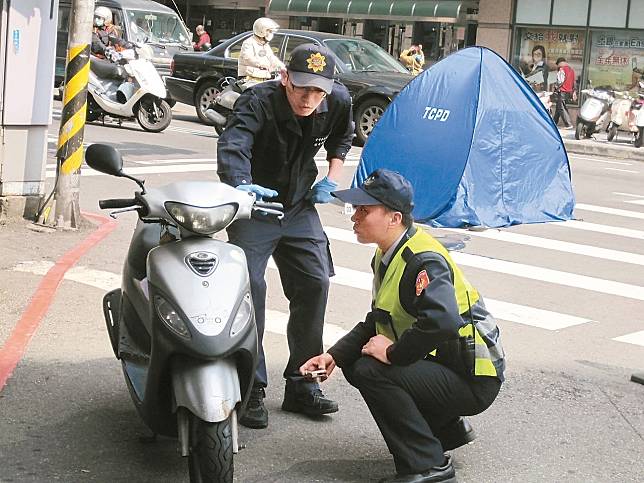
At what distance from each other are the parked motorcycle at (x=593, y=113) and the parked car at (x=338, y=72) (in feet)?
16.3

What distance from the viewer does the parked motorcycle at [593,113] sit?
22.6m

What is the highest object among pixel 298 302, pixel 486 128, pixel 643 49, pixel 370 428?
pixel 643 49

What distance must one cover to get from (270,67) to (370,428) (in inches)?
447

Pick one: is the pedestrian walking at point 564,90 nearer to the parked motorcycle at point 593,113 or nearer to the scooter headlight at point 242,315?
the parked motorcycle at point 593,113

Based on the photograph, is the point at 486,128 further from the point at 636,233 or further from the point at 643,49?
the point at 643,49

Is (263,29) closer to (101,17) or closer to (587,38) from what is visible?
(101,17)

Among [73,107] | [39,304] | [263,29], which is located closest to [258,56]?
[263,29]

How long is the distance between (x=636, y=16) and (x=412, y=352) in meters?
23.3

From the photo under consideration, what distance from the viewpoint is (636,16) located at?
2606cm

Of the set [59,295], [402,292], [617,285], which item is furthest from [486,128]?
[402,292]

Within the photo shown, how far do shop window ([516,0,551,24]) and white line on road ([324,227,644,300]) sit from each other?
736 inches

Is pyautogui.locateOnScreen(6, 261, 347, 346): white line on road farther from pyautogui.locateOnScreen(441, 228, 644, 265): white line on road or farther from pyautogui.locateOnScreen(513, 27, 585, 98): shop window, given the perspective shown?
pyautogui.locateOnScreen(513, 27, 585, 98): shop window

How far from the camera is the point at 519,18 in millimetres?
28000

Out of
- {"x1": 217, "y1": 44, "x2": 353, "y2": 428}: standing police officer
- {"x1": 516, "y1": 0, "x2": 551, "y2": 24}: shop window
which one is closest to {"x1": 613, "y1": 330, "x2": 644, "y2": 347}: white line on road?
{"x1": 217, "y1": 44, "x2": 353, "y2": 428}: standing police officer
